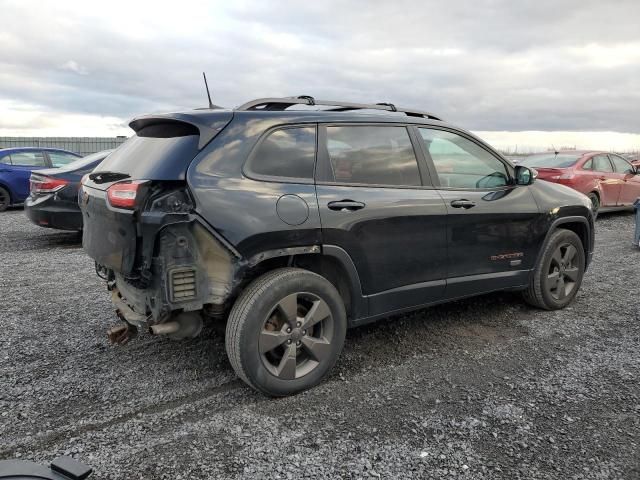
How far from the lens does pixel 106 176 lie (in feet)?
11.3

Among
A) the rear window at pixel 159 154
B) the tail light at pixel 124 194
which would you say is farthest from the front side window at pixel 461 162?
the tail light at pixel 124 194

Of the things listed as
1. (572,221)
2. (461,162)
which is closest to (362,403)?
(461,162)

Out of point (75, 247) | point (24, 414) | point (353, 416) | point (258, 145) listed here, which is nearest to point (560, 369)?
A: point (353, 416)

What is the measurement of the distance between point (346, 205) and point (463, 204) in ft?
3.70

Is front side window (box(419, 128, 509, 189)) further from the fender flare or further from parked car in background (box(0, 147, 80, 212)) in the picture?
parked car in background (box(0, 147, 80, 212))

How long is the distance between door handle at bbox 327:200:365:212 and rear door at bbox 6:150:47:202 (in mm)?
10971

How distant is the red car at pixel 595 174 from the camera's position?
1102 centimetres

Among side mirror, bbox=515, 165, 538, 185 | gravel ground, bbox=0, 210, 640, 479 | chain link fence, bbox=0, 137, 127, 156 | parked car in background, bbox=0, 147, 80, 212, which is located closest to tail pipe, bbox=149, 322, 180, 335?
gravel ground, bbox=0, 210, 640, 479

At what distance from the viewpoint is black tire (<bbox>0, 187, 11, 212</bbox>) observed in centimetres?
1202

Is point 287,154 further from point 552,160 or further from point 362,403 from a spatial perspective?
point 552,160

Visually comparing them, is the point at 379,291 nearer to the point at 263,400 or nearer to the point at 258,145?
the point at 263,400

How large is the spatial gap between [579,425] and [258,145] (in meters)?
2.52

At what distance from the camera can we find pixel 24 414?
9.98ft

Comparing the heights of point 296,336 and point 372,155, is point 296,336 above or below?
below
